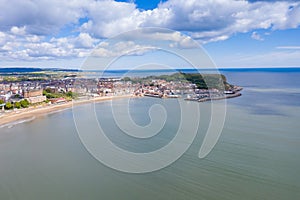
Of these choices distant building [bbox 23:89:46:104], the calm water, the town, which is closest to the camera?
the calm water

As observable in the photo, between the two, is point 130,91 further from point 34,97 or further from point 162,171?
point 162,171

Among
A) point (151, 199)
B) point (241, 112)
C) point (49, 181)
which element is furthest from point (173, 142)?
point (241, 112)

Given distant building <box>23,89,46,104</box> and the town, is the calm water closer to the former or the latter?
the town

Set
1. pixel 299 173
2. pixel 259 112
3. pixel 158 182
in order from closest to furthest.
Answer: pixel 158 182
pixel 299 173
pixel 259 112

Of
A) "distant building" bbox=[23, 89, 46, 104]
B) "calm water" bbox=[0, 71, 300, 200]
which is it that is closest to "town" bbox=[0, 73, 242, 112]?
"distant building" bbox=[23, 89, 46, 104]

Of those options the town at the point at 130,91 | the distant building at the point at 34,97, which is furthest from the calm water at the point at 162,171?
the distant building at the point at 34,97

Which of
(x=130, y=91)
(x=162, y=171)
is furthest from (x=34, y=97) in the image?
(x=162, y=171)

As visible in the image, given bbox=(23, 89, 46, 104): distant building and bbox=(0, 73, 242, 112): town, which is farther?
bbox=(0, 73, 242, 112): town

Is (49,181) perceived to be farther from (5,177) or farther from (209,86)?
(209,86)

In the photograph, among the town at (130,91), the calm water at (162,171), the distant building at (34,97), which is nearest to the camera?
the calm water at (162,171)

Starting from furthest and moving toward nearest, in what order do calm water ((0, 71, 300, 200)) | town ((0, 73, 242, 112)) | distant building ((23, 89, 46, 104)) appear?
town ((0, 73, 242, 112)), distant building ((23, 89, 46, 104)), calm water ((0, 71, 300, 200))

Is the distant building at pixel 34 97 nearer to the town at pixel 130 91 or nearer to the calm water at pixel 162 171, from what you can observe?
the town at pixel 130 91
